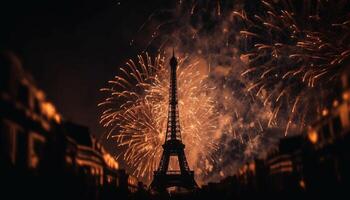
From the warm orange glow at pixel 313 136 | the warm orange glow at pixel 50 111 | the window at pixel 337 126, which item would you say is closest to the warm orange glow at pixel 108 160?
the warm orange glow at pixel 50 111

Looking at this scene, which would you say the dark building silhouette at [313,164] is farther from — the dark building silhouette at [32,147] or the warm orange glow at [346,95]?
the dark building silhouette at [32,147]

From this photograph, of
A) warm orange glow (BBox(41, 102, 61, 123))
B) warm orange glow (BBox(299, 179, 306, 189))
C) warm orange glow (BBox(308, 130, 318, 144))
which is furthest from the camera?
warm orange glow (BBox(299, 179, 306, 189))

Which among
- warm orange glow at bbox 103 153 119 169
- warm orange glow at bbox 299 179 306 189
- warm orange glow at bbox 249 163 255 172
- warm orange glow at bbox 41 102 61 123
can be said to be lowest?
warm orange glow at bbox 299 179 306 189

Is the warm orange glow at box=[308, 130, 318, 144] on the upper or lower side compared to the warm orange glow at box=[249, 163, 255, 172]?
upper

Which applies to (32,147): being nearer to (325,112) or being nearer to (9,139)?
(9,139)

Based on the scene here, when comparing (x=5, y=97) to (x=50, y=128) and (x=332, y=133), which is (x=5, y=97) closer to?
(x=50, y=128)

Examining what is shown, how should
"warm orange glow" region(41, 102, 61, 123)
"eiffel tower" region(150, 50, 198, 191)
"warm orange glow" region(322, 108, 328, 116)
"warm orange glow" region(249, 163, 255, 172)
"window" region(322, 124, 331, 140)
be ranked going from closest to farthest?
"window" region(322, 124, 331, 140)
"warm orange glow" region(322, 108, 328, 116)
"warm orange glow" region(41, 102, 61, 123)
"warm orange glow" region(249, 163, 255, 172)
"eiffel tower" region(150, 50, 198, 191)

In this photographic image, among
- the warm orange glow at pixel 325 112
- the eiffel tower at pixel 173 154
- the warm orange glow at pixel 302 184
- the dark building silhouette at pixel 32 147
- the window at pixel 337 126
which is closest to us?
the dark building silhouette at pixel 32 147

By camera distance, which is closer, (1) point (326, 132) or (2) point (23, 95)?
(2) point (23, 95)

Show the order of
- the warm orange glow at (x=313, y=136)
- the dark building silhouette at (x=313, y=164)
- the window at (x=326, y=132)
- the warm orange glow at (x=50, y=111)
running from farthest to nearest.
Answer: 1. the warm orange glow at (x=313, y=136)
2. the warm orange glow at (x=50, y=111)
3. the window at (x=326, y=132)
4. the dark building silhouette at (x=313, y=164)

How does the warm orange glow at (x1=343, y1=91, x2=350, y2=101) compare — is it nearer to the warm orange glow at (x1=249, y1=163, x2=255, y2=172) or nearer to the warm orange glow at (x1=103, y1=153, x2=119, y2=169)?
the warm orange glow at (x1=249, y1=163, x2=255, y2=172)

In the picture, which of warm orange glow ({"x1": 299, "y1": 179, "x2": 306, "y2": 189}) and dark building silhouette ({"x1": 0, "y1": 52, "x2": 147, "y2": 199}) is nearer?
dark building silhouette ({"x1": 0, "y1": 52, "x2": 147, "y2": 199})

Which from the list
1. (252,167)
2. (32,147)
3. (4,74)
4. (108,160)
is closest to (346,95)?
(4,74)

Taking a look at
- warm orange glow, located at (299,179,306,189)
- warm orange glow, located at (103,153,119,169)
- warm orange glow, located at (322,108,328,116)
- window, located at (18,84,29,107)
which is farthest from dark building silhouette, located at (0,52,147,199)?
warm orange glow, located at (322,108,328,116)
